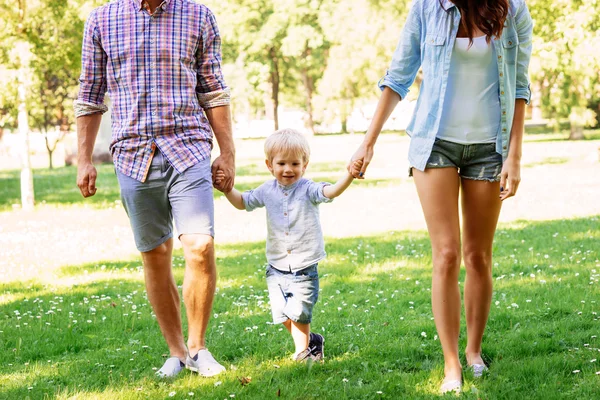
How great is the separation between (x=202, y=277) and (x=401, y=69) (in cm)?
166

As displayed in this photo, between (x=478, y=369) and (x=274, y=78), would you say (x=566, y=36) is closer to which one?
(x=478, y=369)

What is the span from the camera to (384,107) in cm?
465

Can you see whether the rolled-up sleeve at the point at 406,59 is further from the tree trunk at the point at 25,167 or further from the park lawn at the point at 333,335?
the tree trunk at the point at 25,167

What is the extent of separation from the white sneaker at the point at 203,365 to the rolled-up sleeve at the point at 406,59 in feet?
6.20

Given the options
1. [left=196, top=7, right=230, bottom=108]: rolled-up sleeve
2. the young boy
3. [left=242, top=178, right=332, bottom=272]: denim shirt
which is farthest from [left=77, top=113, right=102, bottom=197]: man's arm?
[left=242, top=178, right=332, bottom=272]: denim shirt

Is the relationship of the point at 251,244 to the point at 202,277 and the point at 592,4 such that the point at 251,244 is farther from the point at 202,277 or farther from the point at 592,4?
the point at 592,4

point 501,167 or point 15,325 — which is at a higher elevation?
point 501,167

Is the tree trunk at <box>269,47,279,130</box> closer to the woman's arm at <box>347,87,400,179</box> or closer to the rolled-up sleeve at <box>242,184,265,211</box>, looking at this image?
the rolled-up sleeve at <box>242,184,265,211</box>

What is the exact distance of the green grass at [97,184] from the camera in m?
17.7

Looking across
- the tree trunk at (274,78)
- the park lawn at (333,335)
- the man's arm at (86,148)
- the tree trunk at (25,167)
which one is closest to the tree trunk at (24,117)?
the tree trunk at (25,167)

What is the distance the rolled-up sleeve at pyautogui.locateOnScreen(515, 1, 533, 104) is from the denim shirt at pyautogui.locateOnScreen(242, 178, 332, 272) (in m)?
1.32

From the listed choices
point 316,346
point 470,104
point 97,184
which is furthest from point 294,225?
point 97,184

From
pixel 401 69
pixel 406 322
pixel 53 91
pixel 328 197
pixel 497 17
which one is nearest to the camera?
pixel 497 17

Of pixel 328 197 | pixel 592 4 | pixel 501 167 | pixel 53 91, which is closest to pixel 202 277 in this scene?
pixel 328 197
